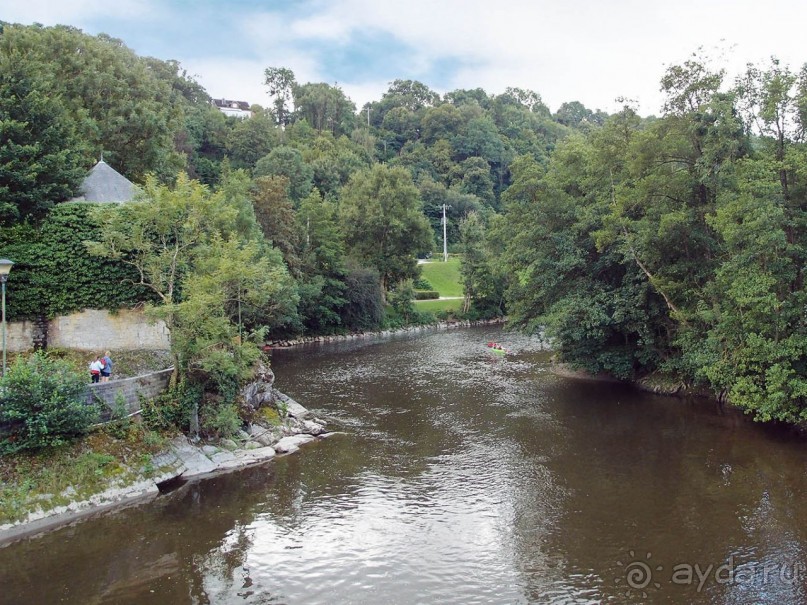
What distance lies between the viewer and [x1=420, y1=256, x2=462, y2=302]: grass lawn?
263 ft

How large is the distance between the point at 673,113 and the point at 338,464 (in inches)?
867

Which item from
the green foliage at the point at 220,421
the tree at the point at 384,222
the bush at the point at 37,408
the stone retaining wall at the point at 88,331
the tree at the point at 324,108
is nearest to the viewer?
the bush at the point at 37,408

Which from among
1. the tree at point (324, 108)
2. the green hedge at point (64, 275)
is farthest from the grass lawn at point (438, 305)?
the tree at point (324, 108)

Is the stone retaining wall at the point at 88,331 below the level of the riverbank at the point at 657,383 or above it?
above

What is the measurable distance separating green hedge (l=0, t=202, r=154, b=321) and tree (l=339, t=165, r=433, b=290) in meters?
40.1

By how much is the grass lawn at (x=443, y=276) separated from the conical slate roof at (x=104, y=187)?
1993 inches

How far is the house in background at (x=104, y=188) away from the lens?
2764cm

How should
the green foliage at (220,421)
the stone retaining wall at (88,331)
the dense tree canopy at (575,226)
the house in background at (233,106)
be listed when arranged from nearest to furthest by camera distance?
the green foliage at (220,421)
the dense tree canopy at (575,226)
the stone retaining wall at (88,331)
the house in background at (233,106)

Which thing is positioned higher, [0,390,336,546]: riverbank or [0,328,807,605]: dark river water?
[0,390,336,546]: riverbank

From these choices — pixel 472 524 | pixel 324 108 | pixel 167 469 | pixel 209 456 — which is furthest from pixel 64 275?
pixel 324 108

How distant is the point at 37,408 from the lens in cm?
1692

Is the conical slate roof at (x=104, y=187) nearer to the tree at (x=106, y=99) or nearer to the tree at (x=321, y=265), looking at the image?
the tree at (x=106, y=99)

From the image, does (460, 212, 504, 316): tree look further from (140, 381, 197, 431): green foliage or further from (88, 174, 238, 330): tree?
(140, 381, 197, 431): green foliage

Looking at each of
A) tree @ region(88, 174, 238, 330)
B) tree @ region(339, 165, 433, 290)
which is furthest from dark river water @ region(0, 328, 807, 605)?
tree @ region(339, 165, 433, 290)
